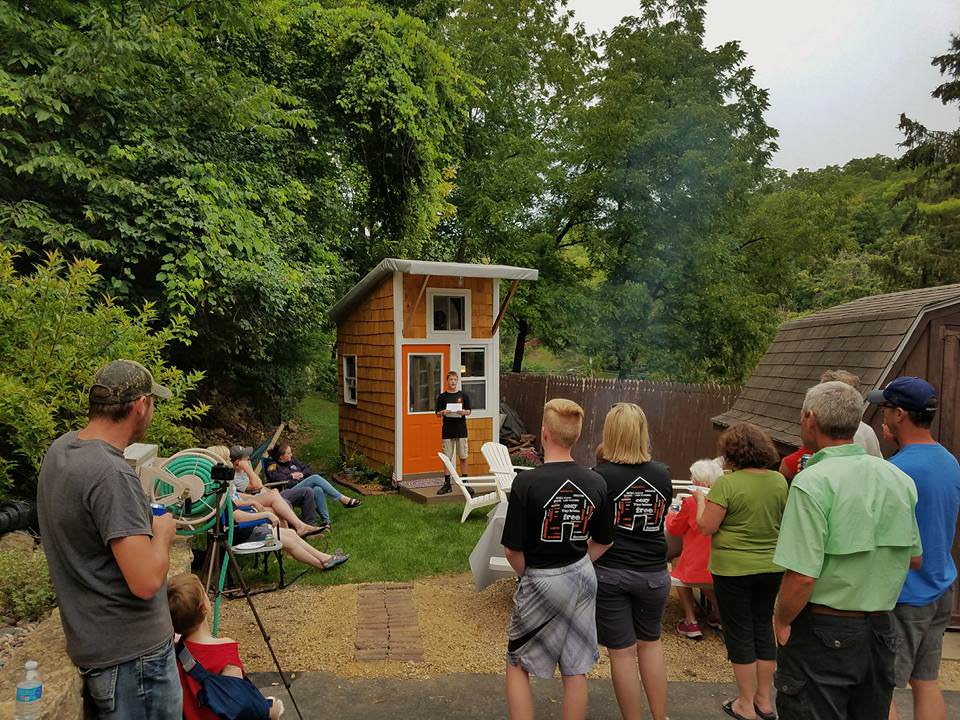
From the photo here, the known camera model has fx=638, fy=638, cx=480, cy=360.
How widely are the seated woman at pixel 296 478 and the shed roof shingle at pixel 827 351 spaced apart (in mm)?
4687

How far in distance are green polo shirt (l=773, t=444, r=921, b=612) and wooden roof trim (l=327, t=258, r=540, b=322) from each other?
8035 mm

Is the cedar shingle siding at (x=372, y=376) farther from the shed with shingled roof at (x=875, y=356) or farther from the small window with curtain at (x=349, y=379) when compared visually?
the shed with shingled roof at (x=875, y=356)

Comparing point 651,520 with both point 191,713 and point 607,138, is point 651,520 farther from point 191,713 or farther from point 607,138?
point 607,138

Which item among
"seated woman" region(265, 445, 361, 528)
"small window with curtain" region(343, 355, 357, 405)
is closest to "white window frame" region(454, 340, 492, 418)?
"small window with curtain" region(343, 355, 357, 405)

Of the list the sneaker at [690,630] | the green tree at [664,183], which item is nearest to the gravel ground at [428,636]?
the sneaker at [690,630]

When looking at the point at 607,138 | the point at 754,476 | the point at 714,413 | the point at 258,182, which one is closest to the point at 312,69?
the point at 258,182

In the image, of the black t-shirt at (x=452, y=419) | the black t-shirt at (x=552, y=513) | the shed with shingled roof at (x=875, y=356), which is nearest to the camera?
the black t-shirt at (x=552, y=513)

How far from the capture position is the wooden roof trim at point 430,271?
9992mm

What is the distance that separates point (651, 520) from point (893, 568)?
1.18 m

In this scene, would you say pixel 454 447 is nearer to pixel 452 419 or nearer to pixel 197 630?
pixel 452 419

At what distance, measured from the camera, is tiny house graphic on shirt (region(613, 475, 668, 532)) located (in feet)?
11.0

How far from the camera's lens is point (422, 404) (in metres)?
10.8

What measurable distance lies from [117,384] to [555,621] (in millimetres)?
2158

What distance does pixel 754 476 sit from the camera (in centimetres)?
366
